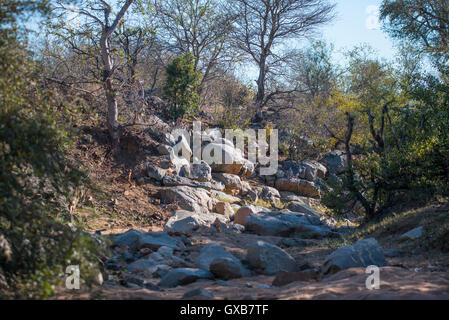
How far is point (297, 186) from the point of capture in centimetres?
1455

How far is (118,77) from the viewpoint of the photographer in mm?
11742

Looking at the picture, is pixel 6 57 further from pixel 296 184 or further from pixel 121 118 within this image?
pixel 296 184

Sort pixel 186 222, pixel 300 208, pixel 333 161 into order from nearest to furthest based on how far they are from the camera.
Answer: pixel 186 222
pixel 300 208
pixel 333 161

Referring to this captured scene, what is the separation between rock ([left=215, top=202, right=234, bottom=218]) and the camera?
10.7m

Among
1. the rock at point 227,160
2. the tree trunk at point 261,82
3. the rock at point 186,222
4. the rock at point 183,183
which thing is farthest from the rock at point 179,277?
the tree trunk at point 261,82

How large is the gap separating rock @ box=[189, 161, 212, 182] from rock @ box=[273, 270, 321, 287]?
7.22 metres

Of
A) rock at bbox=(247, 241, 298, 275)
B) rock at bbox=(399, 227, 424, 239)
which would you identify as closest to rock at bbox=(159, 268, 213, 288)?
rock at bbox=(247, 241, 298, 275)

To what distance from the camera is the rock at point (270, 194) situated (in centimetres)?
1329

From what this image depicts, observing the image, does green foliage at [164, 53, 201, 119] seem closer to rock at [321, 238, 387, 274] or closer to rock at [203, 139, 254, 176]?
rock at [203, 139, 254, 176]

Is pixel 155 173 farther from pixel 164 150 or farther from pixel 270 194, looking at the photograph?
pixel 270 194

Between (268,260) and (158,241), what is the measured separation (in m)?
1.86

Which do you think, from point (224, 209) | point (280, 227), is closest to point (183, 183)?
point (224, 209)

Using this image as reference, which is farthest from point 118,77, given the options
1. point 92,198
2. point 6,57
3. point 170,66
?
point 6,57

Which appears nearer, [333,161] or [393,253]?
[393,253]
